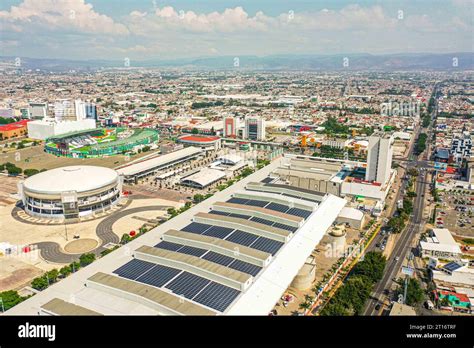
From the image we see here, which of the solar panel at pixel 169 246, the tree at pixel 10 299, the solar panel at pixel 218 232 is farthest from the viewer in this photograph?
the solar panel at pixel 218 232

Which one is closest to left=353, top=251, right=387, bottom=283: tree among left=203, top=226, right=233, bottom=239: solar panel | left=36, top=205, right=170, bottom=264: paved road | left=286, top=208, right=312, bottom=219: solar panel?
left=286, top=208, right=312, bottom=219: solar panel

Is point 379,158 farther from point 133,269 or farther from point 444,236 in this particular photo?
point 133,269

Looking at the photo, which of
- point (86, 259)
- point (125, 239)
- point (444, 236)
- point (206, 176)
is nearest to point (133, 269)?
point (86, 259)

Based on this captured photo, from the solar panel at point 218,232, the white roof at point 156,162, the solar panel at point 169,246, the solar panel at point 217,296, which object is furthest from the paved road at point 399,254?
the white roof at point 156,162

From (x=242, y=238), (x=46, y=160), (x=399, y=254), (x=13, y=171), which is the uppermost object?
(x=242, y=238)

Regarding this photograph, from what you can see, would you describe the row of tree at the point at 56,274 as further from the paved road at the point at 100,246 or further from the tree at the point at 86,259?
the paved road at the point at 100,246

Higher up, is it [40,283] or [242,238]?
[242,238]
